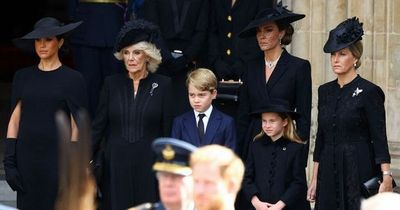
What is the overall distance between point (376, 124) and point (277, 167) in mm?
693

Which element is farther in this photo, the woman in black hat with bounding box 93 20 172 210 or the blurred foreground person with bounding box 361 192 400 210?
the woman in black hat with bounding box 93 20 172 210

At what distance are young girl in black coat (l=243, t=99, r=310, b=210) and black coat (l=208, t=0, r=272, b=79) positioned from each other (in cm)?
142

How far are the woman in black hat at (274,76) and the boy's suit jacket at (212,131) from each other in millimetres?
160

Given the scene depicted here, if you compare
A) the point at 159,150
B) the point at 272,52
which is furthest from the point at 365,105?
the point at 159,150

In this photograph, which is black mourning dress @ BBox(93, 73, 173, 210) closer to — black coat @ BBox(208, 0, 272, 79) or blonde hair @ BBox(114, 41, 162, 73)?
blonde hair @ BBox(114, 41, 162, 73)

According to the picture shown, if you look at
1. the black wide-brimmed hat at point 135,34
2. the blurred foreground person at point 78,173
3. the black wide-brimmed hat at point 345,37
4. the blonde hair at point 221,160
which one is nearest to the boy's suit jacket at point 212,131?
the black wide-brimmed hat at point 135,34

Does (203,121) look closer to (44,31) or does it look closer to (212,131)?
(212,131)

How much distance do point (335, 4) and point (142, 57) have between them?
2023 mm

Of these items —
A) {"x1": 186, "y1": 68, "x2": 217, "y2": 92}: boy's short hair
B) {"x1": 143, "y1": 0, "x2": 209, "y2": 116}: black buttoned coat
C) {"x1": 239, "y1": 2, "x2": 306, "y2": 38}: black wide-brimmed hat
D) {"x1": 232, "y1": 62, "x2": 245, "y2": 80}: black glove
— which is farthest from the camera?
{"x1": 143, "y1": 0, "x2": 209, "y2": 116}: black buttoned coat

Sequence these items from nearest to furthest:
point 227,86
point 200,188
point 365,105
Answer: point 200,188 → point 365,105 → point 227,86

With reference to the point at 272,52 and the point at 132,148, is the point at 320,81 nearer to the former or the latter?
the point at 272,52

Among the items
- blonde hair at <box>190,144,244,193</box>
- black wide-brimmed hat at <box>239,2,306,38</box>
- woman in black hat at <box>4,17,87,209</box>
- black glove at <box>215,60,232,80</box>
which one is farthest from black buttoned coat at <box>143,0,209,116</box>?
blonde hair at <box>190,144,244,193</box>

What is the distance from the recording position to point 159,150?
245 inches

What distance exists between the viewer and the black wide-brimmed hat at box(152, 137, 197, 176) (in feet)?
20.0
